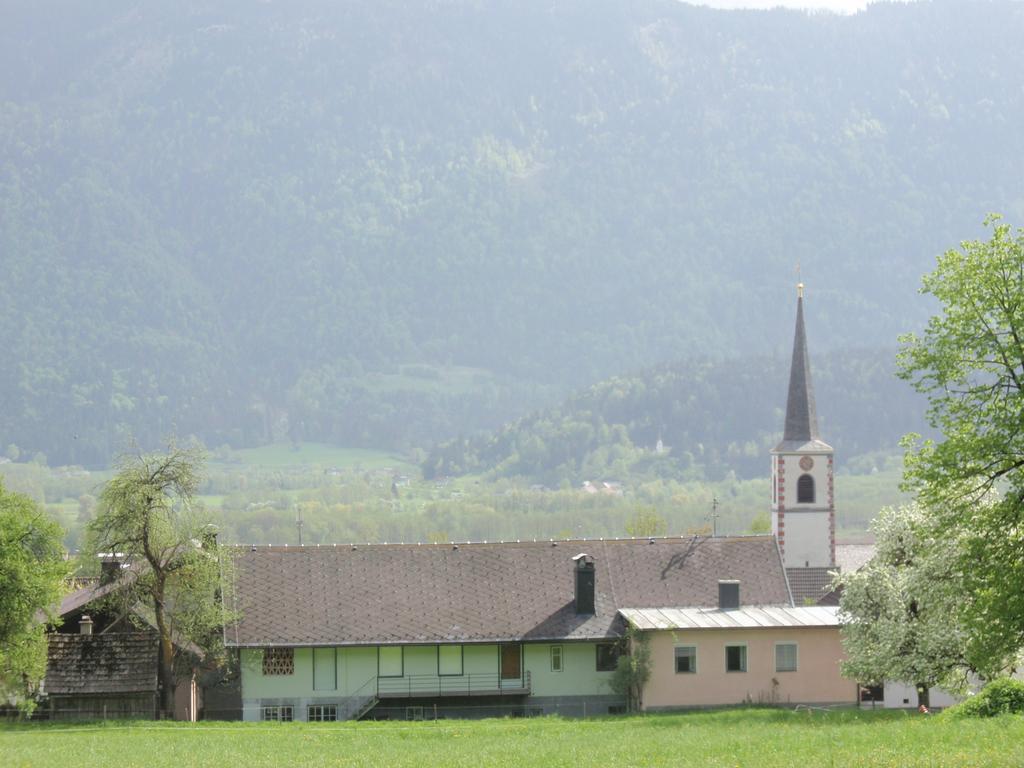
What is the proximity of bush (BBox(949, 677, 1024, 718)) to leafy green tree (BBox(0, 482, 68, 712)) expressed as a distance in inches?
1016

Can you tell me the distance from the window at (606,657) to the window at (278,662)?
11008mm

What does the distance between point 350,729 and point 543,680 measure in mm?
14930

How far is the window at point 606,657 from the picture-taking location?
216 feet

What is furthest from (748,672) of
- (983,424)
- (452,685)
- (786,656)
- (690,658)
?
(983,424)

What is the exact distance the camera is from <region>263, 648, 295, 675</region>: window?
213 ft

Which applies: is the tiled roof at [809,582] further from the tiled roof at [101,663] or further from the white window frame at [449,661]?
the tiled roof at [101,663]

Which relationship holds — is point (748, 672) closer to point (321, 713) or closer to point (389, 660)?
point (389, 660)

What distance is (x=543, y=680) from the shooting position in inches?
2594

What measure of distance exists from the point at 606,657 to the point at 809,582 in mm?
33766

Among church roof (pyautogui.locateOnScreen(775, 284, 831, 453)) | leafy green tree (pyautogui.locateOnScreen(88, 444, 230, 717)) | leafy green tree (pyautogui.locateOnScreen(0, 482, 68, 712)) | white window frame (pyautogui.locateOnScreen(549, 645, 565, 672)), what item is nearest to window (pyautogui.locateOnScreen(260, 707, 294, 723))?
leafy green tree (pyautogui.locateOnScreen(88, 444, 230, 717))

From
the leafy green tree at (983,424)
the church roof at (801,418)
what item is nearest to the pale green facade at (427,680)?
the leafy green tree at (983,424)

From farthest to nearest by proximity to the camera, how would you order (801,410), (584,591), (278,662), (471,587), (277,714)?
(801,410) < (471,587) < (584,591) < (278,662) < (277,714)

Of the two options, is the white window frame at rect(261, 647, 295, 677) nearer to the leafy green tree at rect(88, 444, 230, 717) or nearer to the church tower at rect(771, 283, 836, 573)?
the leafy green tree at rect(88, 444, 230, 717)

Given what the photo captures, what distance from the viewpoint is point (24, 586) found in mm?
51781
